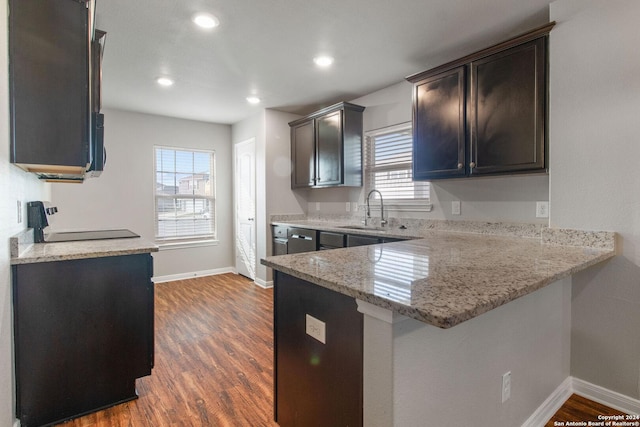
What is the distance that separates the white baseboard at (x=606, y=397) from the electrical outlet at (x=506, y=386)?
95 centimetres

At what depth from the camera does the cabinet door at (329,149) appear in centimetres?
378

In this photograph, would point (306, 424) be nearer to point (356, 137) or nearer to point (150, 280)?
point (150, 280)

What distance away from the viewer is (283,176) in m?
4.66

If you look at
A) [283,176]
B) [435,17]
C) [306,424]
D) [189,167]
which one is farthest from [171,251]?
[435,17]

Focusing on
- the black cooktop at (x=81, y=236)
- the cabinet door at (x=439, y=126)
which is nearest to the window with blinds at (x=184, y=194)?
the black cooktop at (x=81, y=236)

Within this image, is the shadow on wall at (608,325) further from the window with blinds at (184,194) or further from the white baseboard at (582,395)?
the window with blinds at (184,194)

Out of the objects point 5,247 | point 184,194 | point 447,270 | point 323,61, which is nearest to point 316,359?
point 447,270

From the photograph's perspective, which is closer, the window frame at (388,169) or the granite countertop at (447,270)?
the granite countertop at (447,270)

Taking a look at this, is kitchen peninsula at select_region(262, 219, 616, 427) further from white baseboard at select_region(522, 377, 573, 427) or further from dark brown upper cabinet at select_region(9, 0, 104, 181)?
dark brown upper cabinet at select_region(9, 0, 104, 181)

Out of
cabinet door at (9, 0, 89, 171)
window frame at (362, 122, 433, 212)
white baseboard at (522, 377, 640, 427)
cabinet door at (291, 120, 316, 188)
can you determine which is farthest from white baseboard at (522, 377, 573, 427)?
cabinet door at (291, 120, 316, 188)

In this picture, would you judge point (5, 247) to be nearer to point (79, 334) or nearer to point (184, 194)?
point (79, 334)

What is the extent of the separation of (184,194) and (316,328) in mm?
4451

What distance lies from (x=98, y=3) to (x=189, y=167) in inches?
127

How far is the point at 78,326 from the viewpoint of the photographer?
70.7 inches
